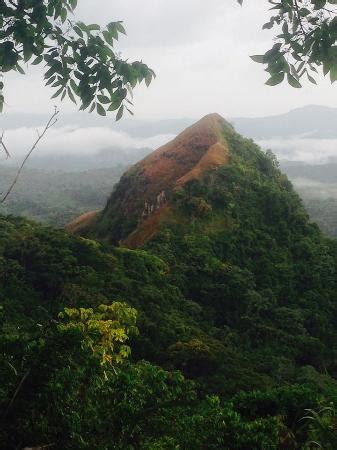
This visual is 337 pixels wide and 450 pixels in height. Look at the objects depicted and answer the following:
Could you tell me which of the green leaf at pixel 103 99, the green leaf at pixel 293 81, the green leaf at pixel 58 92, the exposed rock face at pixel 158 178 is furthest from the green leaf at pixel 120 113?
the exposed rock face at pixel 158 178

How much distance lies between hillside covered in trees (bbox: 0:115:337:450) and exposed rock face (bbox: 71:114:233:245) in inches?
10.2

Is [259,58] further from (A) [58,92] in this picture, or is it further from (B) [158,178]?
(B) [158,178]

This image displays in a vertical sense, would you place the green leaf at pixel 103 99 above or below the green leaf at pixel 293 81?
below

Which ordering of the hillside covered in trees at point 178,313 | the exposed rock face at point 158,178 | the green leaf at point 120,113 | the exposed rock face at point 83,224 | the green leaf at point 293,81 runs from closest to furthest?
the green leaf at point 293,81, the green leaf at point 120,113, the hillside covered in trees at point 178,313, the exposed rock face at point 158,178, the exposed rock face at point 83,224

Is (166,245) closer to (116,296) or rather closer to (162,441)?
(116,296)

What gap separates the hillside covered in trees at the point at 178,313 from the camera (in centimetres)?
625

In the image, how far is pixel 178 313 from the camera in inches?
1644

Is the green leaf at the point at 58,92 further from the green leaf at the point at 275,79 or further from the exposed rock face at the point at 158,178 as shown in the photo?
the exposed rock face at the point at 158,178

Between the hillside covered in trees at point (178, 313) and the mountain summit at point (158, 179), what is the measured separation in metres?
0.25

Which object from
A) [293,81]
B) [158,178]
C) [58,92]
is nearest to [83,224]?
[158,178]

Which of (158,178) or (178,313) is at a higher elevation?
(158,178)

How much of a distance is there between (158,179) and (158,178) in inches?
10.1

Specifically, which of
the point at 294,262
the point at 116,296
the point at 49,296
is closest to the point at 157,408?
the point at 116,296

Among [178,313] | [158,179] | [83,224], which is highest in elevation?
[158,179]
